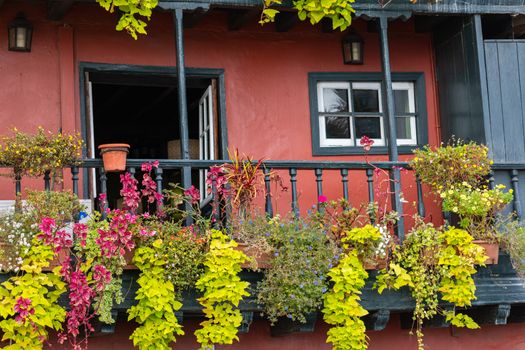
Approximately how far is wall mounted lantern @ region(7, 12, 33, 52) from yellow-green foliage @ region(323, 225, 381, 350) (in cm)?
410

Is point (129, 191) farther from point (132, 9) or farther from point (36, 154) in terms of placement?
point (132, 9)

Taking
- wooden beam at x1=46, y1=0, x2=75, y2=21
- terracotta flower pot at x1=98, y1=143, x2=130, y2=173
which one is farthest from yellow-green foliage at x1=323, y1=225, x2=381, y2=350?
wooden beam at x1=46, y1=0, x2=75, y2=21

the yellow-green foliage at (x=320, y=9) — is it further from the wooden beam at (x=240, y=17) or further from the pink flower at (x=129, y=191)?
the pink flower at (x=129, y=191)

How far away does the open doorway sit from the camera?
11164 millimetres

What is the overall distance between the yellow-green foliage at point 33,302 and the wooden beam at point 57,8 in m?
2.92

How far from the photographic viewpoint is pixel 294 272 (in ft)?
29.0

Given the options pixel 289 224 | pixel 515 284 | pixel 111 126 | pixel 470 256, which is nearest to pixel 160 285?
pixel 289 224

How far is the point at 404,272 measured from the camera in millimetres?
9297

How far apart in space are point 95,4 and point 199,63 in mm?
1338

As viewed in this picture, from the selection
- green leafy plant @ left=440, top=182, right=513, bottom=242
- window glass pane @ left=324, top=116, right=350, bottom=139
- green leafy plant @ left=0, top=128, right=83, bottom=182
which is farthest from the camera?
window glass pane @ left=324, top=116, right=350, bottom=139

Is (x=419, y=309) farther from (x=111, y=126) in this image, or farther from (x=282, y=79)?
(x=111, y=126)

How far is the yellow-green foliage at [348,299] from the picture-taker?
9039 millimetres

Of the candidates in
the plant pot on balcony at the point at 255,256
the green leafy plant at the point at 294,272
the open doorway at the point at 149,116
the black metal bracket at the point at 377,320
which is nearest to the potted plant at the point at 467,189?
the black metal bracket at the point at 377,320

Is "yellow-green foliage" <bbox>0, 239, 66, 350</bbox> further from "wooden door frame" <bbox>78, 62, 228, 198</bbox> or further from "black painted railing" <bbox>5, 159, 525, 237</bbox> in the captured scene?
"wooden door frame" <bbox>78, 62, 228, 198</bbox>
